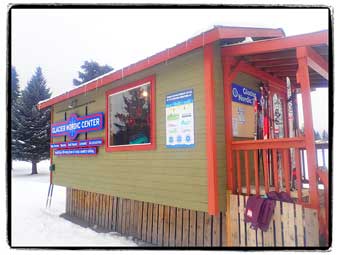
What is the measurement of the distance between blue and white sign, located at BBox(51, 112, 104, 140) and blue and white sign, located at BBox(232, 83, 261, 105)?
3.10 metres

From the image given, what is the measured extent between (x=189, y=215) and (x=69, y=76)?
209 feet

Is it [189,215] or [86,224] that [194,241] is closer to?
[189,215]

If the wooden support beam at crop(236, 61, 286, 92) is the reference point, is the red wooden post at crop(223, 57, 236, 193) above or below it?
below

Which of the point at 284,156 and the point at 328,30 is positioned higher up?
the point at 328,30

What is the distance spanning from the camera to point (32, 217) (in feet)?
25.2

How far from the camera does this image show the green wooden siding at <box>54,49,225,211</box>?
13.1ft

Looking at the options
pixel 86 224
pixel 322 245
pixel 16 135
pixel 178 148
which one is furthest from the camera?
pixel 16 135

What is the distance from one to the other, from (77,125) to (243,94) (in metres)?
4.46

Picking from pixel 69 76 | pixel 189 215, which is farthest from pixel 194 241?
pixel 69 76

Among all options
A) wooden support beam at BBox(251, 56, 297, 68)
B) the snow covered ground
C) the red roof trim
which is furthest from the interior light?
the snow covered ground

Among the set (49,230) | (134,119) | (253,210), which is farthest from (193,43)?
(49,230)

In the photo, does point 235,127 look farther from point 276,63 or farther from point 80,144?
point 80,144

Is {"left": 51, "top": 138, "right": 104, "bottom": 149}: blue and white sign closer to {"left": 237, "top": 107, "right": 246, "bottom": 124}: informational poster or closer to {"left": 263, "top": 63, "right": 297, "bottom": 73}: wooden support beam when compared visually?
{"left": 237, "top": 107, "right": 246, "bottom": 124}: informational poster

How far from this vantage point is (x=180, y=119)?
4328mm
